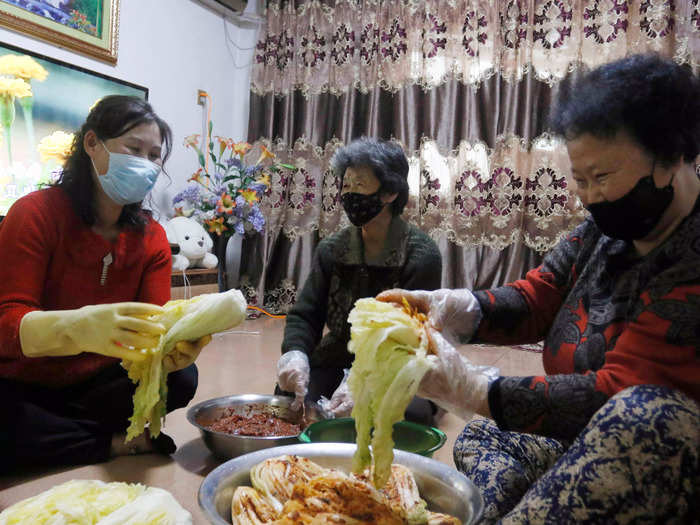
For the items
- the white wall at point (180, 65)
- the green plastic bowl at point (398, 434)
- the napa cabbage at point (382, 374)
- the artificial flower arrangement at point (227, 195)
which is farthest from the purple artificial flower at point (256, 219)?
the napa cabbage at point (382, 374)

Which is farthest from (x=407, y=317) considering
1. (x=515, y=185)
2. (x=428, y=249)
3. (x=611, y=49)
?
(x=611, y=49)

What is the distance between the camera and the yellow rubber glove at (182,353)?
153 cm

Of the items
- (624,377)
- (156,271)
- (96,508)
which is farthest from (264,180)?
(624,377)

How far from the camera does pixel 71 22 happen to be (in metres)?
3.45

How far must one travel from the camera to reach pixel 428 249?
221 centimetres

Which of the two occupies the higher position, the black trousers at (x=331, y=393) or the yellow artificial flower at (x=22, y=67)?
the yellow artificial flower at (x=22, y=67)

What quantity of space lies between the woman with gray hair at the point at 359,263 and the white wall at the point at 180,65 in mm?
2457

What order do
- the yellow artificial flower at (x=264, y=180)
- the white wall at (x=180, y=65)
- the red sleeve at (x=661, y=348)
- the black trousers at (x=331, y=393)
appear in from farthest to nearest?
the yellow artificial flower at (x=264, y=180), the white wall at (x=180, y=65), the black trousers at (x=331, y=393), the red sleeve at (x=661, y=348)

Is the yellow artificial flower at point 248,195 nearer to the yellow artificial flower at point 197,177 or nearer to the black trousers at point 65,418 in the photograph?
the yellow artificial flower at point 197,177

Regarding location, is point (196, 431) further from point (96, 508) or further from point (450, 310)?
point (450, 310)

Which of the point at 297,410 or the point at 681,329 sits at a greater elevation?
the point at 681,329

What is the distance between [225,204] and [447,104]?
191 cm

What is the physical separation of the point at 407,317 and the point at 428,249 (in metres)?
1.11

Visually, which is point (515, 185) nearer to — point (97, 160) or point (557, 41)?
point (557, 41)
